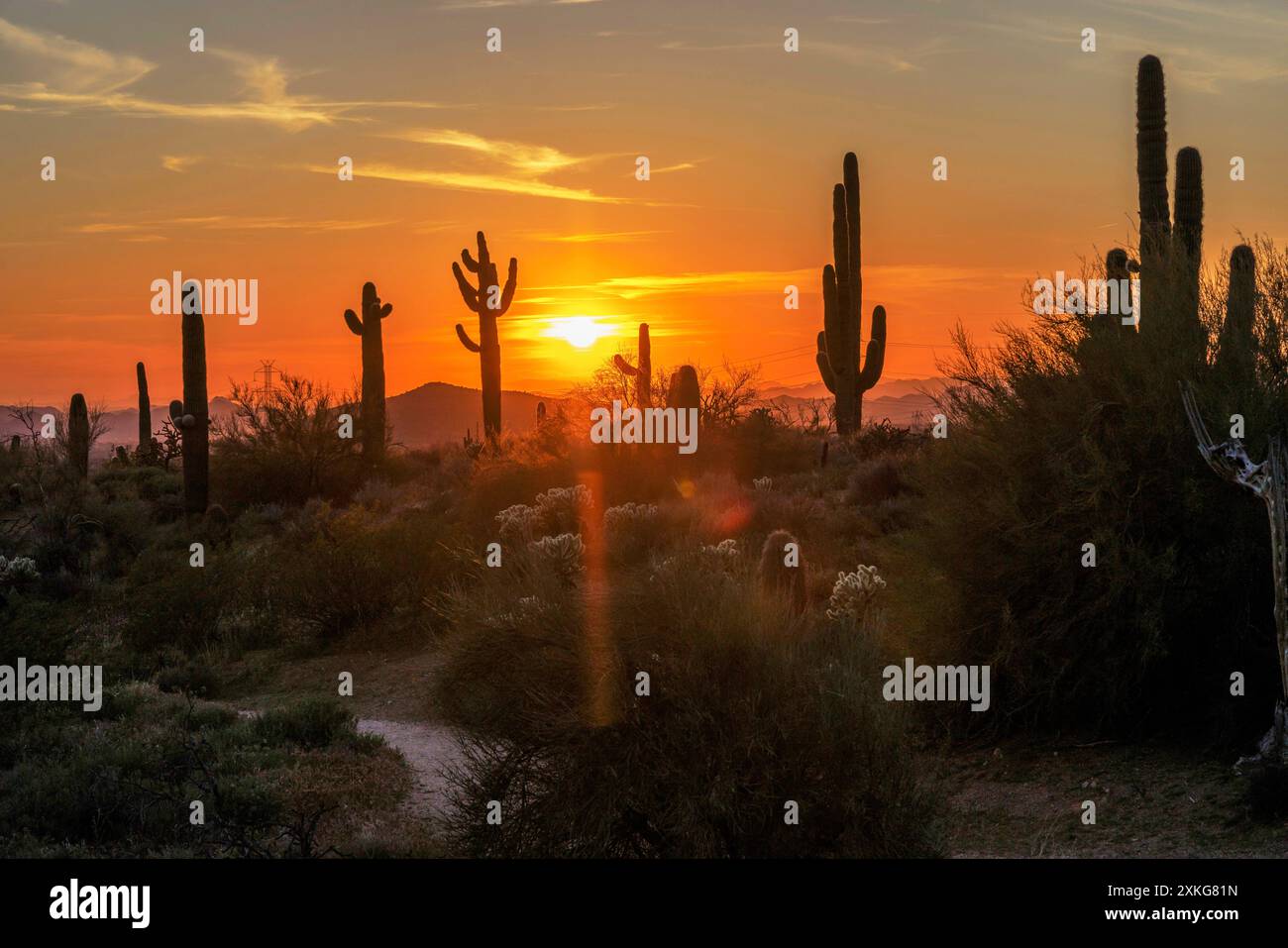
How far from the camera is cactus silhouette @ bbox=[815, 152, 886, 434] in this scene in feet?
111

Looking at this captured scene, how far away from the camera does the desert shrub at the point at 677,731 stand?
741 centimetres

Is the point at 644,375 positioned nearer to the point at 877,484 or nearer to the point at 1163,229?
the point at 877,484

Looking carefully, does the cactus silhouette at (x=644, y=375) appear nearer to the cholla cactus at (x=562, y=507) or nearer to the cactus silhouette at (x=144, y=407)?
the cholla cactus at (x=562, y=507)

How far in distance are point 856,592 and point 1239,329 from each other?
5.32m

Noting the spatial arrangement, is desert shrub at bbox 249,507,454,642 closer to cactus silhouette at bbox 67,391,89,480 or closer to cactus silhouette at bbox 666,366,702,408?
cactus silhouette at bbox 666,366,702,408

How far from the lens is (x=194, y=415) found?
31.0m

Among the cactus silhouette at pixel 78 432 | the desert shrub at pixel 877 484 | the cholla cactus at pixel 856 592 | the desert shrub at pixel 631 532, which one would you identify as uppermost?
the cactus silhouette at pixel 78 432

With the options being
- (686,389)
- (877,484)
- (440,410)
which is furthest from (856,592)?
(440,410)

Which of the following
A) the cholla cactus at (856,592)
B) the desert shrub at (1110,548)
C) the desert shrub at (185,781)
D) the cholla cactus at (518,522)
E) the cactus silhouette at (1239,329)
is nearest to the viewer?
the desert shrub at (185,781)

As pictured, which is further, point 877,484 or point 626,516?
point 877,484

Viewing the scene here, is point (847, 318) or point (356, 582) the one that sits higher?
point (847, 318)

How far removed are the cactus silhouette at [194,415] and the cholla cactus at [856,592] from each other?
1991 centimetres

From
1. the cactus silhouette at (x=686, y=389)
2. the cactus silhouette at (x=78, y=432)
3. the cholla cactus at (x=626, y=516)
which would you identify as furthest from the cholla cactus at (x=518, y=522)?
the cactus silhouette at (x=78, y=432)

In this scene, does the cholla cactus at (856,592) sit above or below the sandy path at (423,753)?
above
